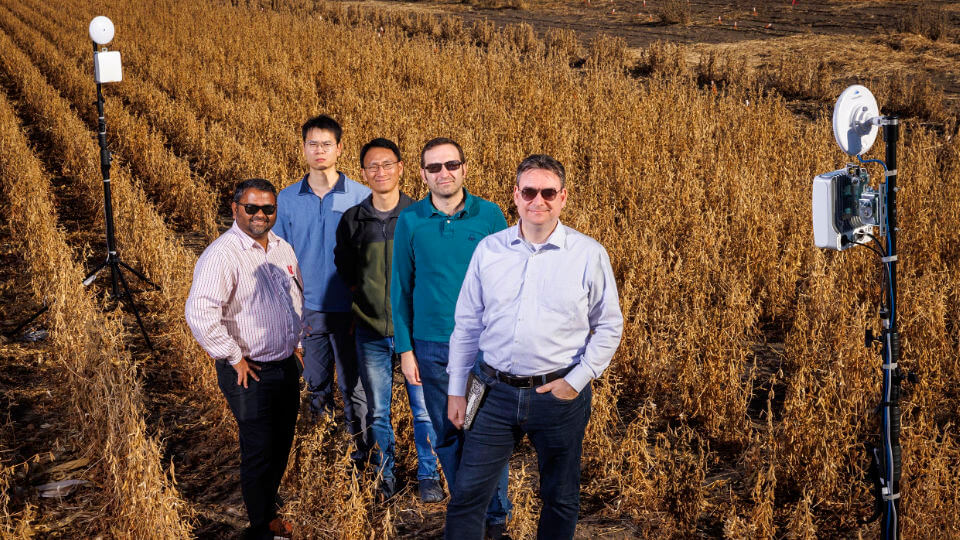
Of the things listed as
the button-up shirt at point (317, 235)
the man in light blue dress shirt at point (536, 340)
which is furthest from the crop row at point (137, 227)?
the man in light blue dress shirt at point (536, 340)

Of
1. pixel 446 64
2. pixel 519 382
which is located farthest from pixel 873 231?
pixel 446 64

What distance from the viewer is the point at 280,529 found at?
12.8ft

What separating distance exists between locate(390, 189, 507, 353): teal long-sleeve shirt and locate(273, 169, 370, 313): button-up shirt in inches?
32.7

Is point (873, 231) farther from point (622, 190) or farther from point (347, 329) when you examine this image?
point (622, 190)

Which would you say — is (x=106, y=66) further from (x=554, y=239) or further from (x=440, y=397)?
(x=554, y=239)

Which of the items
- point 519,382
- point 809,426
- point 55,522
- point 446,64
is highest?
point 446,64

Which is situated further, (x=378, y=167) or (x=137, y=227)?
(x=137, y=227)

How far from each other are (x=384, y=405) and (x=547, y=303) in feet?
4.94

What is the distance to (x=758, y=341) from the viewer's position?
6461 millimetres

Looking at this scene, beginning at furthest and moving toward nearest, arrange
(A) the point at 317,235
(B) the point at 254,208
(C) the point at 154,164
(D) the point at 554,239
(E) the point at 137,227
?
(C) the point at 154,164 < (E) the point at 137,227 < (A) the point at 317,235 < (B) the point at 254,208 < (D) the point at 554,239

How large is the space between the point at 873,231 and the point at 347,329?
253 cm

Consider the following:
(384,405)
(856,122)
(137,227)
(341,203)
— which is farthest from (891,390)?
(137,227)

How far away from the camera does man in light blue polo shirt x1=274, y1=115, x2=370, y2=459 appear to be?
14.2ft

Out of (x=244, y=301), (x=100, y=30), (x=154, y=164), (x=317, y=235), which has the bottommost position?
(x=244, y=301)
